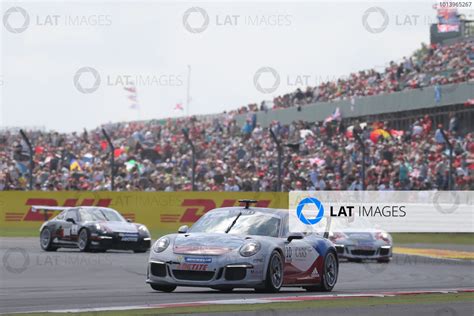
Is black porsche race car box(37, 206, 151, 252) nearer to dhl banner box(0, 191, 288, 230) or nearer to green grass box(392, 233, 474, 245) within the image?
dhl banner box(0, 191, 288, 230)

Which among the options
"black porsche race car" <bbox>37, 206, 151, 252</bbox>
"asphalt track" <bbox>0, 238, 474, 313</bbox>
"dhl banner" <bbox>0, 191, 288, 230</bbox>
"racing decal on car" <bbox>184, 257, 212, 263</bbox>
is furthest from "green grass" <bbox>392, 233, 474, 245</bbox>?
"racing decal on car" <bbox>184, 257, 212, 263</bbox>

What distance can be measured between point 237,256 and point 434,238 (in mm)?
20552

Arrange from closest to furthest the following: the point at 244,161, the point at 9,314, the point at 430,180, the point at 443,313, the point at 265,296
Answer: the point at 9,314 → the point at 443,313 → the point at 265,296 → the point at 430,180 → the point at 244,161

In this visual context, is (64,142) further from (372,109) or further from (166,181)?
(372,109)

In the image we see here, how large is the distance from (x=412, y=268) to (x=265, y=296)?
951cm

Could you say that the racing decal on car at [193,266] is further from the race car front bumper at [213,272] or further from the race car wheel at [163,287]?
the race car wheel at [163,287]

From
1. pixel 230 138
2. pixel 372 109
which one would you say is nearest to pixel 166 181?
pixel 230 138

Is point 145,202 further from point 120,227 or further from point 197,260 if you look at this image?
point 197,260

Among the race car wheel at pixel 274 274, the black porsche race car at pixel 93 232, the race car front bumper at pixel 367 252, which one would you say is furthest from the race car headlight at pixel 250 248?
the black porsche race car at pixel 93 232

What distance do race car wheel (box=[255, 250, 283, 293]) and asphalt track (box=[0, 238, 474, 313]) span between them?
0.48ft

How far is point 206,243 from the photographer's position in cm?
1413

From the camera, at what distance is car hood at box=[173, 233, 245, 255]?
13984 millimetres

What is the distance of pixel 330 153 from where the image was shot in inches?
1329

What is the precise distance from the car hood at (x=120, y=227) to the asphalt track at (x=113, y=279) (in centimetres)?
54
